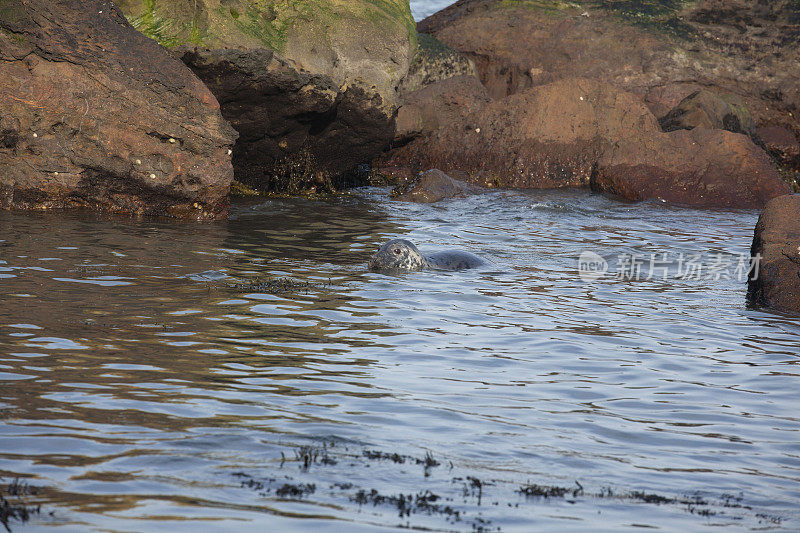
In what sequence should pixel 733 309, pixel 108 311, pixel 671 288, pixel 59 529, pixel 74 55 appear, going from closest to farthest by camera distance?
pixel 59 529 < pixel 108 311 < pixel 733 309 < pixel 671 288 < pixel 74 55

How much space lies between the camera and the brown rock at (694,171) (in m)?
14.3

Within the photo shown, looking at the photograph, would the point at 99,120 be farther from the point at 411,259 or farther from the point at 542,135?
the point at 542,135

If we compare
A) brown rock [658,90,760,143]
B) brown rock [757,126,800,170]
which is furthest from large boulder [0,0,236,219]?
brown rock [757,126,800,170]

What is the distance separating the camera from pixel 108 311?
6348mm

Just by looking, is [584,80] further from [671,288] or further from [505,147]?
[671,288]

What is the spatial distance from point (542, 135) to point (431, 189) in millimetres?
2641

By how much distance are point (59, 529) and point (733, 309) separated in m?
6.21

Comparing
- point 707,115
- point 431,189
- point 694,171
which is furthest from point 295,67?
point 707,115

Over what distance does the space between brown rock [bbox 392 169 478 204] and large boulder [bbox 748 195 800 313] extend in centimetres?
587

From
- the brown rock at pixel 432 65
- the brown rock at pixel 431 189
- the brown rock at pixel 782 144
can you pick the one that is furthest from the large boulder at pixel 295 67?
the brown rock at pixel 782 144

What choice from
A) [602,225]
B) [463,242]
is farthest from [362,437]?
[602,225]

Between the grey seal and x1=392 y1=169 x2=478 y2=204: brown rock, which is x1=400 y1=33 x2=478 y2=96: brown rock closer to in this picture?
x1=392 y1=169 x2=478 y2=204: brown rock

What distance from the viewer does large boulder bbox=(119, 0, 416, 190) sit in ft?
39.1

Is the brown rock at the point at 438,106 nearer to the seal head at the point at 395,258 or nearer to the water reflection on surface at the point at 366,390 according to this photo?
the water reflection on surface at the point at 366,390
